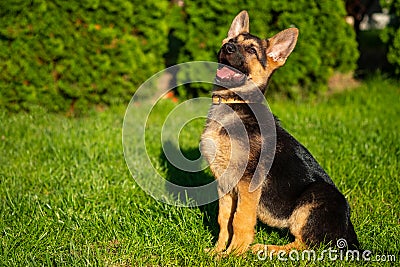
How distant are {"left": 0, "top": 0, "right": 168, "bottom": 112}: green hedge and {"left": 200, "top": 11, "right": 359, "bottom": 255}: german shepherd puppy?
399cm

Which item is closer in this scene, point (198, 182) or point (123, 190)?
point (123, 190)

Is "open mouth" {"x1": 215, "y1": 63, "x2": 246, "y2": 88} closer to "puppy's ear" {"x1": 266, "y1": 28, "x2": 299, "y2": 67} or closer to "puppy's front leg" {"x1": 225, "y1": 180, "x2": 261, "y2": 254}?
"puppy's ear" {"x1": 266, "y1": 28, "x2": 299, "y2": 67}

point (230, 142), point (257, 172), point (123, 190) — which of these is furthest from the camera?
point (123, 190)

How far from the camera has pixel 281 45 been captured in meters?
4.49

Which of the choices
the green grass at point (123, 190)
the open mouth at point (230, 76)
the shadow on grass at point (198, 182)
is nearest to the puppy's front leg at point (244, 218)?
the green grass at point (123, 190)

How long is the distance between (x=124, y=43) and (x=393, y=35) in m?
4.56

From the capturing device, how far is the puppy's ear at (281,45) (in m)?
4.43

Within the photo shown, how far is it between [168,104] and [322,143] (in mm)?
2919

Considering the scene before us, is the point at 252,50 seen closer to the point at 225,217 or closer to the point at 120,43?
the point at 225,217

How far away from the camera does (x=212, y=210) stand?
16.4 ft

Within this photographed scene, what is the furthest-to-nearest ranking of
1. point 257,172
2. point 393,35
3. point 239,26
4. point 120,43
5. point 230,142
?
1. point 393,35
2. point 120,43
3. point 239,26
4. point 230,142
5. point 257,172

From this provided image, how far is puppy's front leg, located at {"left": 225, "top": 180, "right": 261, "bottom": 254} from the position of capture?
3971mm

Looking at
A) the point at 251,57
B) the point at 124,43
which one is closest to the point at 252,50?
the point at 251,57

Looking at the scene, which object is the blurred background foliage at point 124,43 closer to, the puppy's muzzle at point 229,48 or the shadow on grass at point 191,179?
the shadow on grass at point 191,179
